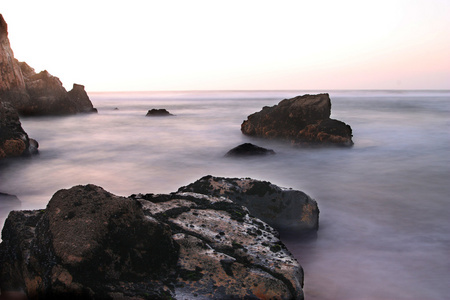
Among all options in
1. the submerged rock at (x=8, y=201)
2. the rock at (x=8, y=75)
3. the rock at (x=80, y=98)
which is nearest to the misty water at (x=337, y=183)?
the submerged rock at (x=8, y=201)

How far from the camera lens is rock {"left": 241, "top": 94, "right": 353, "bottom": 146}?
44.6ft

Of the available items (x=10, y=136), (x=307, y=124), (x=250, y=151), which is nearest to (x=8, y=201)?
(x=10, y=136)

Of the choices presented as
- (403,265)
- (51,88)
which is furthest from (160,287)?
(51,88)

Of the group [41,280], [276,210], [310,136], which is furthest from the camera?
[310,136]

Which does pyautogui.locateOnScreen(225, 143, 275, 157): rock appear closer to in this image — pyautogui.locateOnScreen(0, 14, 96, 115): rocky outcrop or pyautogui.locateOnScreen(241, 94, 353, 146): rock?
pyautogui.locateOnScreen(241, 94, 353, 146): rock

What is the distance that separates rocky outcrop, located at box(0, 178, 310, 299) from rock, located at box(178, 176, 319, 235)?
144 cm

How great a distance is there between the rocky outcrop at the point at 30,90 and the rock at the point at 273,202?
93.9ft

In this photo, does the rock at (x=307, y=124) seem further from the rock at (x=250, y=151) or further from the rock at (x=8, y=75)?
the rock at (x=8, y=75)

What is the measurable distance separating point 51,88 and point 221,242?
1403 inches

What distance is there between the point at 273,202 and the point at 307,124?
9.62 m

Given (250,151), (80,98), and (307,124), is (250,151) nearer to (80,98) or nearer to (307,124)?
(307,124)

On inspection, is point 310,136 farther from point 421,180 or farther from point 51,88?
point 51,88

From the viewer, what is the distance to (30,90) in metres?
33.7

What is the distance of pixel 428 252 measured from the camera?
A: 4.86 meters
